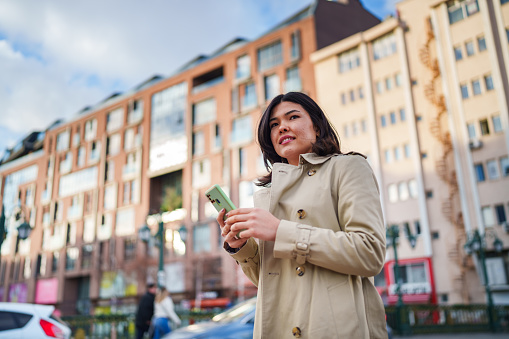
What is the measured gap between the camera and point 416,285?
32.1 m

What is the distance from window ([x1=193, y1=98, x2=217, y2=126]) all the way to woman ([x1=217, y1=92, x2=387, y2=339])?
46.4 meters

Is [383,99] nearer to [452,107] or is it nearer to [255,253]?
[452,107]

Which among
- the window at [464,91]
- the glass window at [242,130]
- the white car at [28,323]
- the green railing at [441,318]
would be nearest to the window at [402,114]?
the window at [464,91]

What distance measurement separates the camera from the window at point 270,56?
4425 centimetres

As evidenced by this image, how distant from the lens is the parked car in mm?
6758

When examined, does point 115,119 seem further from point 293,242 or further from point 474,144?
point 293,242

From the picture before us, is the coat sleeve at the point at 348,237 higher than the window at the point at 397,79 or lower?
lower

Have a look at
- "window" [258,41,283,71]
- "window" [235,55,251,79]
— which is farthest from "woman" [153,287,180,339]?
"window" [235,55,251,79]

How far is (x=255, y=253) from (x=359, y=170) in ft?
2.00

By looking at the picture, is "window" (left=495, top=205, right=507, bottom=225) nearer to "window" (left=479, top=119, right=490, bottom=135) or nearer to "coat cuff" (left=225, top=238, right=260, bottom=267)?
"window" (left=479, top=119, right=490, bottom=135)

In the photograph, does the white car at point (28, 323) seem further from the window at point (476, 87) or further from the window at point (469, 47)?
the window at point (469, 47)

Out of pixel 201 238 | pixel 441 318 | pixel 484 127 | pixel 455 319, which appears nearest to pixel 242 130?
pixel 201 238

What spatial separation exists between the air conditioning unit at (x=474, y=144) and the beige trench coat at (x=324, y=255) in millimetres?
32688

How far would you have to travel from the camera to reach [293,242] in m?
1.64
